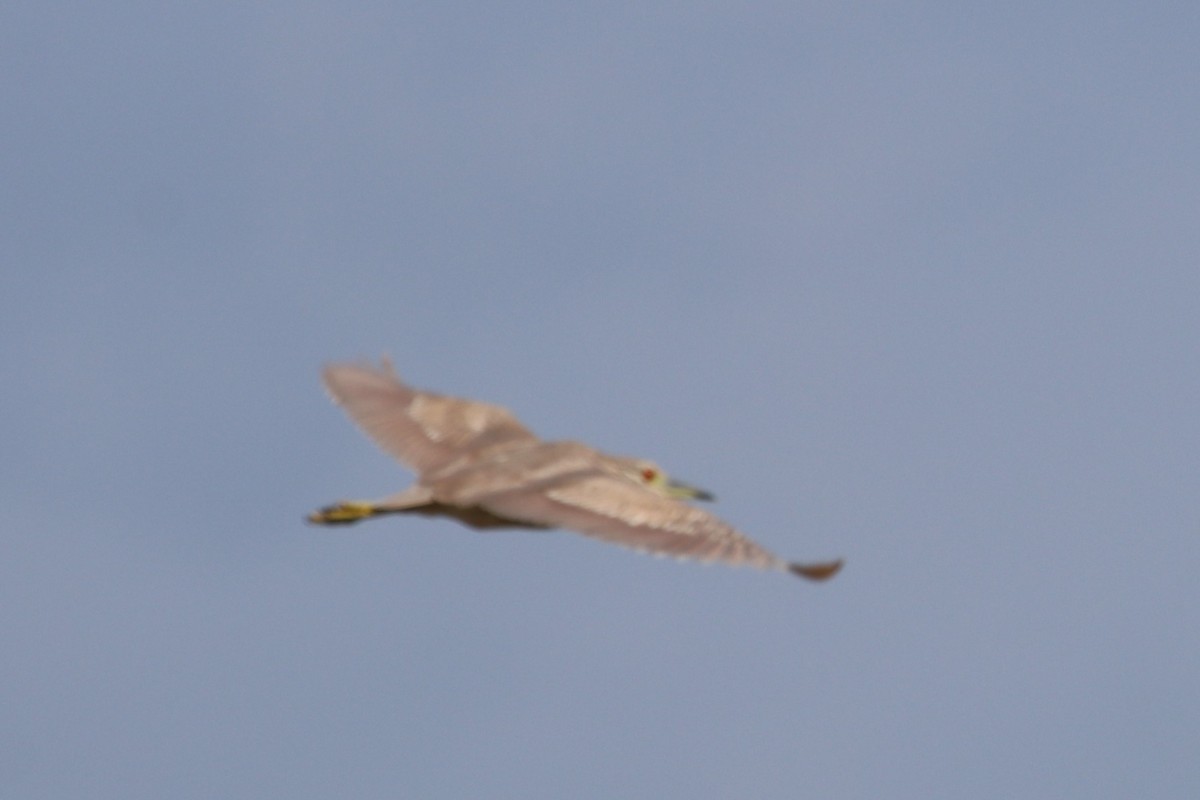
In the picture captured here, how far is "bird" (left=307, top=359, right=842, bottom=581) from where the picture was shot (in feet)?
64.6

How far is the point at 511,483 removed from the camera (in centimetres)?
2119

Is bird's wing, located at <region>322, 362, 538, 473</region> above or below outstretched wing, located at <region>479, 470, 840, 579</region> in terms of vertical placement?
above

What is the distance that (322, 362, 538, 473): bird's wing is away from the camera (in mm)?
23156

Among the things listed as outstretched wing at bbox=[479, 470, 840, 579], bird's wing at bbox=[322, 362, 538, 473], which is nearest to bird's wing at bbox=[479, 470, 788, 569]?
outstretched wing at bbox=[479, 470, 840, 579]

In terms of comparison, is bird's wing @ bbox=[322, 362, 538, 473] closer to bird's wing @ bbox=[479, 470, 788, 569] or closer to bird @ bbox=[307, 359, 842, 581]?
bird @ bbox=[307, 359, 842, 581]

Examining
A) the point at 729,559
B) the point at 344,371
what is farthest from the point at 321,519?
the point at 729,559

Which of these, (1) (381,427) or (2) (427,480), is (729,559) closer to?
(2) (427,480)

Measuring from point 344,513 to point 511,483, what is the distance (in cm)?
191

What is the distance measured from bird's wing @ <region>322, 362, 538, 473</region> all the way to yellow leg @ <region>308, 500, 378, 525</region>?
0.77 m

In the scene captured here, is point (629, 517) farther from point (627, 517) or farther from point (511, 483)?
point (511, 483)

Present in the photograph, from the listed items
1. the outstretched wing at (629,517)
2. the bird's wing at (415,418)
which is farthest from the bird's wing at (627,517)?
the bird's wing at (415,418)

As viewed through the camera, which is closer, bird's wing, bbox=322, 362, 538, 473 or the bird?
the bird

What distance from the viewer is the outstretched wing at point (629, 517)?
1938cm

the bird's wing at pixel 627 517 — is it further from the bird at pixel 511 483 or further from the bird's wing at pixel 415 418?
the bird's wing at pixel 415 418
